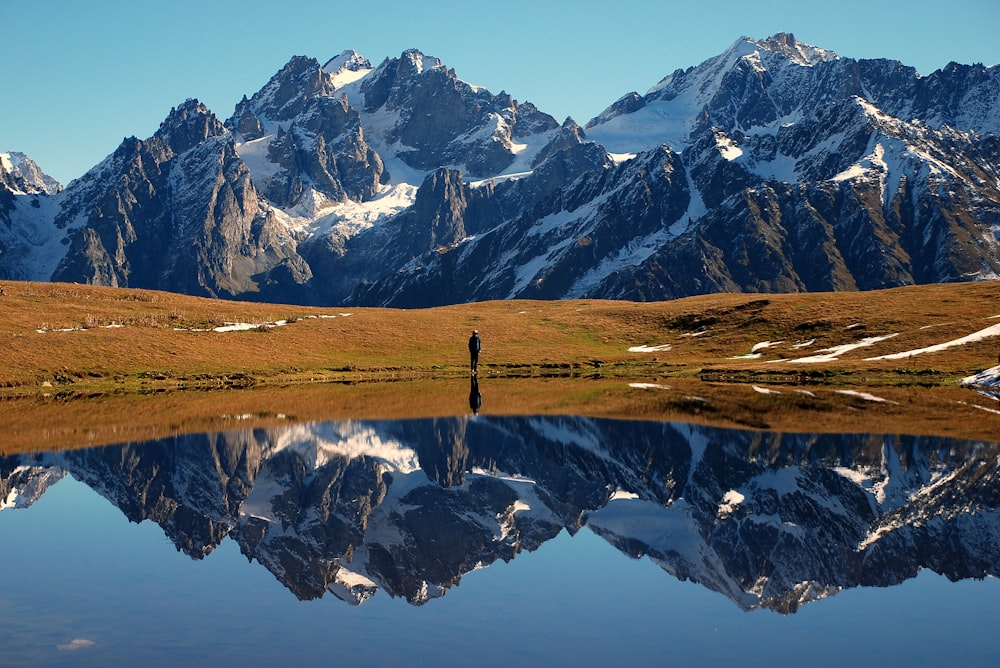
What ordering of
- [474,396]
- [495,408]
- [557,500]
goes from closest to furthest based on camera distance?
1. [557,500]
2. [495,408]
3. [474,396]

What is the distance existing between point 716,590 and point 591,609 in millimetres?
2900

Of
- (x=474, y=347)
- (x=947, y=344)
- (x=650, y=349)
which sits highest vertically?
(x=650, y=349)

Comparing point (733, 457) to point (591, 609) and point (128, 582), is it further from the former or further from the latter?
point (128, 582)

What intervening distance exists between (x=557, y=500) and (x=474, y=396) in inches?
1368

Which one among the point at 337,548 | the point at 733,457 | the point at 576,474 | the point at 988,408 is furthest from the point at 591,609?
the point at 988,408

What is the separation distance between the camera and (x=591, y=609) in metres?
20.3

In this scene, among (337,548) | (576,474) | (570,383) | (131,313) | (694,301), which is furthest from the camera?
(694,301)

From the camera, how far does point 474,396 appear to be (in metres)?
66.3

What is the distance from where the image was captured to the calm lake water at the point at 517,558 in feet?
59.8

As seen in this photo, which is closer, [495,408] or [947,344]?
[495,408]

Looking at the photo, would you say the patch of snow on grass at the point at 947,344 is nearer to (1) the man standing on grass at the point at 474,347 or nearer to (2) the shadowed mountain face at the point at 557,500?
(1) the man standing on grass at the point at 474,347

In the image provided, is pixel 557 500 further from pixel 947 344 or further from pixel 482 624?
pixel 947 344

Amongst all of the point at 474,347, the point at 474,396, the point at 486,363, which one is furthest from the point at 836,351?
the point at 474,396

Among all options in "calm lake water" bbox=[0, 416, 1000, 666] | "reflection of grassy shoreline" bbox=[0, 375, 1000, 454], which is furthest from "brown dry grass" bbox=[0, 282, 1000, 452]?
"calm lake water" bbox=[0, 416, 1000, 666]
